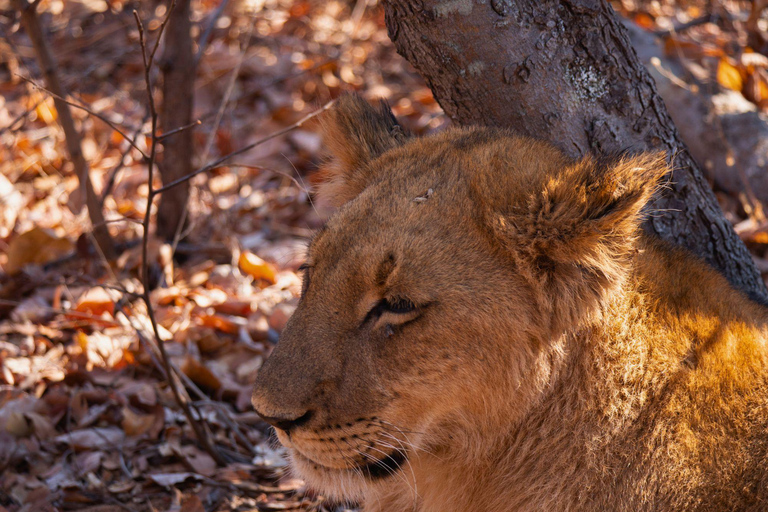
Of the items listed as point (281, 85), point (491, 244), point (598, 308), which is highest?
point (491, 244)

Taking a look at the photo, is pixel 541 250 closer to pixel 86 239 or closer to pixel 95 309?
pixel 95 309

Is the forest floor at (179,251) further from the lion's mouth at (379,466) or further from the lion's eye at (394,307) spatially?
the lion's eye at (394,307)

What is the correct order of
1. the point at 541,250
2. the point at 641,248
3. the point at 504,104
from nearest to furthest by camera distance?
the point at 541,250 → the point at 641,248 → the point at 504,104

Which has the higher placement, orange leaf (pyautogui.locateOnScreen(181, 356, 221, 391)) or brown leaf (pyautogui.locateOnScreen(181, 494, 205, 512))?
brown leaf (pyautogui.locateOnScreen(181, 494, 205, 512))

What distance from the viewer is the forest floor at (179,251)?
3.56m

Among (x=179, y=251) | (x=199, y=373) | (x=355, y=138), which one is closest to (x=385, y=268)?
(x=355, y=138)

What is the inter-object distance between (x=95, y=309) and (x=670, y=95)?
4.50m

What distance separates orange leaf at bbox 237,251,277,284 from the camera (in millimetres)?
5117

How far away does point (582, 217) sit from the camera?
7.16ft

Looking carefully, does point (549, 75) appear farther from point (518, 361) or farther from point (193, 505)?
point (193, 505)

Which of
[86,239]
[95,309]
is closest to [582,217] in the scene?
[95,309]

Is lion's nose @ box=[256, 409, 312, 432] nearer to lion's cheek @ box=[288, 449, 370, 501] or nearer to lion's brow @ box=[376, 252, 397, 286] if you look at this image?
lion's cheek @ box=[288, 449, 370, 501]

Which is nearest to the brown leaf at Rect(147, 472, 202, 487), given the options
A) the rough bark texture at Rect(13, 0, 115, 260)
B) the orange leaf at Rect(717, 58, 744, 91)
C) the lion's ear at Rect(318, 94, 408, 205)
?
the rough bark texture at Rect(13, 0, 115, 260)

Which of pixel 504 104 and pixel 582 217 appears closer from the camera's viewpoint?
pixel 582 217
